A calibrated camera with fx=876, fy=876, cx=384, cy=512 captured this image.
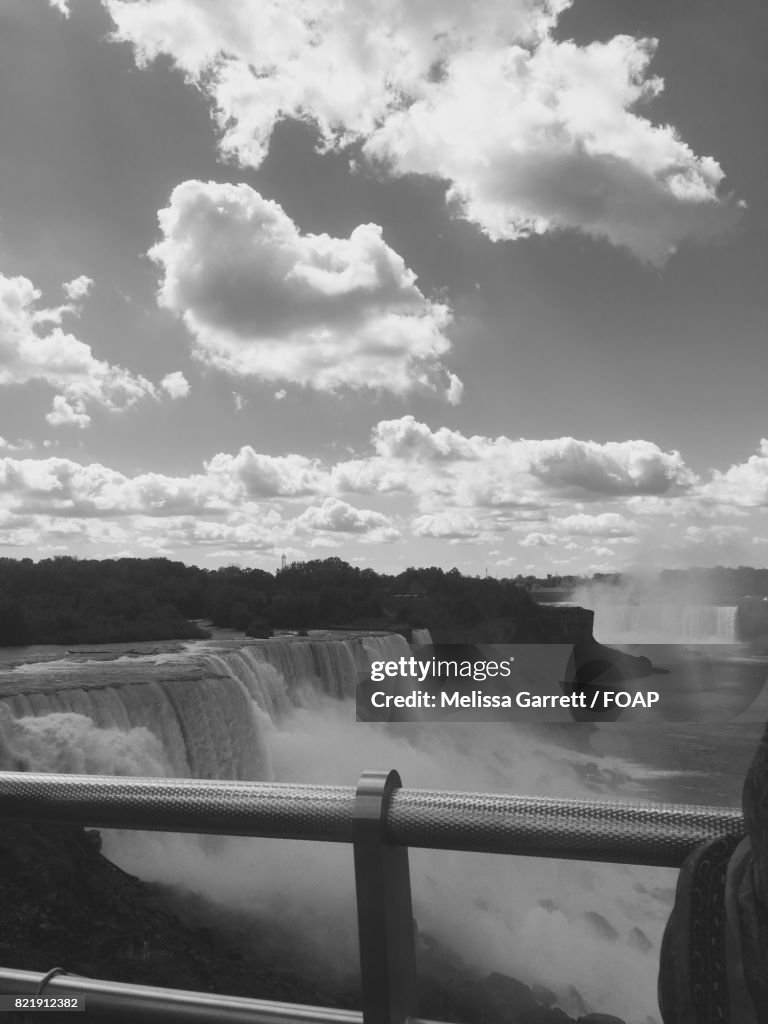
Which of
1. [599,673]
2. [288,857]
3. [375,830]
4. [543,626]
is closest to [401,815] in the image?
[375,830]

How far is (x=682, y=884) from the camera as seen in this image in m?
0.94

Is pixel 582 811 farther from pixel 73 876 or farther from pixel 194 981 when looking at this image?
pixel 73 876

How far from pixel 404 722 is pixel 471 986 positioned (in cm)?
2141

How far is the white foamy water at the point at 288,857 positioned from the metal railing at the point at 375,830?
31.8 ft

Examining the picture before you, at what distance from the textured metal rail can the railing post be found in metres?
0.02

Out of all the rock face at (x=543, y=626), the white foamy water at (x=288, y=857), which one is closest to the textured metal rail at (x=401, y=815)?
the white foamy water at (x=288, y=857)

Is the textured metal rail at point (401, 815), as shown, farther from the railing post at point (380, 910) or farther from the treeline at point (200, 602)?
the treeline at point (200, 602)

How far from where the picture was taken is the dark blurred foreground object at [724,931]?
0.87 m

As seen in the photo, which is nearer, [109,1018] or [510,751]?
[109,1018]

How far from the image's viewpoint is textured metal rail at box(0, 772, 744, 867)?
1004mm

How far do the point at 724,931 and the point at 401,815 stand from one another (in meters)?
0.38

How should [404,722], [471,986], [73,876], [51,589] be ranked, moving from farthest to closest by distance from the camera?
[51,589]
[404,722]
[471,986]
[73,876]

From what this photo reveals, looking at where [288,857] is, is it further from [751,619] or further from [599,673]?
[751,619]

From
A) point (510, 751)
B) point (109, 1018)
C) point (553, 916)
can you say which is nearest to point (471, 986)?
point (553, 916)
